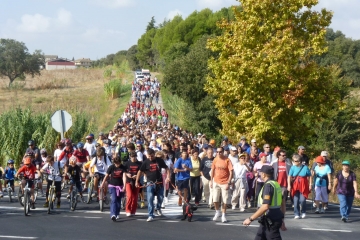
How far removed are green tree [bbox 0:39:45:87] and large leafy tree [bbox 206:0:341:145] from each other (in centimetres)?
7298

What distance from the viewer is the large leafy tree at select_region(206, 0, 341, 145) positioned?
20641mm

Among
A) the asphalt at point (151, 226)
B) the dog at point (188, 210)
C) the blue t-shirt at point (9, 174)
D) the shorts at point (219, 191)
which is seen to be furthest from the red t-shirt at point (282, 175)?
the blue t-shirt at point (9, 174)

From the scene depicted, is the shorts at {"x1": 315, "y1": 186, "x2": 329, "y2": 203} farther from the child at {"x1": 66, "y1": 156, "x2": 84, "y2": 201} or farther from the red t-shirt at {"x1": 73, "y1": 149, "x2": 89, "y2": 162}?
the red t-shirt at {"x1": 73, "y1": 149, "x2": 89, "y2": 162}

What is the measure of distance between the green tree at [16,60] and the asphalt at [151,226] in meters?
77.4

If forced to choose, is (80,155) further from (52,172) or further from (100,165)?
(52,172)

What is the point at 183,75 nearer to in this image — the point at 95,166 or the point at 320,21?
the point at 320,21

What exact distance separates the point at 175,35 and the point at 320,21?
77.0 m

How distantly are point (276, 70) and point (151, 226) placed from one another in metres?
8.95

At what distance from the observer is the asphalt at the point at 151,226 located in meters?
12.4

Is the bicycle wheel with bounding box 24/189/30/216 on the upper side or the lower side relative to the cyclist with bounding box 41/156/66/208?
lower

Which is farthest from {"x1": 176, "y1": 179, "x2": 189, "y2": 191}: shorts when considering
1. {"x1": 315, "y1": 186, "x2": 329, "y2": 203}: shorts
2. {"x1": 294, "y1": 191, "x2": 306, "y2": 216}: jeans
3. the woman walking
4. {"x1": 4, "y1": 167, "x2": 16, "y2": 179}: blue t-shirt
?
{"x1": 4, "y1": 167, "x2": 16, "y2": 179}: blue t-shirt

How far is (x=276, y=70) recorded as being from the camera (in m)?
20.3

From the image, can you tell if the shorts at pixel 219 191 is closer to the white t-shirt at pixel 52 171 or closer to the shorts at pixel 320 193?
the shorts at pixel 320 193

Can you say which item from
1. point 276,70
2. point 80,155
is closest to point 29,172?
point 80,155
